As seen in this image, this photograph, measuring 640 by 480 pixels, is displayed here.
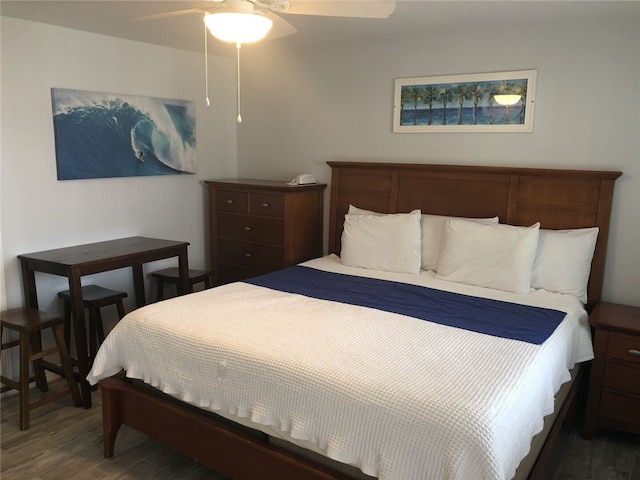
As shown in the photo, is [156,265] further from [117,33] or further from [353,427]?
[353,427]

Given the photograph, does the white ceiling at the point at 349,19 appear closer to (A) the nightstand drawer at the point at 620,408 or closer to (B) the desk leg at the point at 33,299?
(B) the desk leg at the point at 33,299

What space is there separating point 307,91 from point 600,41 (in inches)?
80.5

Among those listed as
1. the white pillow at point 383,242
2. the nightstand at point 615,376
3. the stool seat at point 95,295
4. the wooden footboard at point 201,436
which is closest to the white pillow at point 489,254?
the white pillow at point 383,242

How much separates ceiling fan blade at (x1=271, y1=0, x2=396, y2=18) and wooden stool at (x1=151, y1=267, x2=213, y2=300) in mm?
2207

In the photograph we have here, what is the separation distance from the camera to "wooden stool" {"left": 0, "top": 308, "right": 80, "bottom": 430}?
2744 mm

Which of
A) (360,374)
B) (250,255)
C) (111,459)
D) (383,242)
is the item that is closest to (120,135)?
(250,255)

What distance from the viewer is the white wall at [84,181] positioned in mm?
3020

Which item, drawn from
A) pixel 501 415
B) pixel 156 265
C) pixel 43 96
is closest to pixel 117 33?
pixel 43 96

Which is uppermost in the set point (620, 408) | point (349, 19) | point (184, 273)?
point (349, 19)

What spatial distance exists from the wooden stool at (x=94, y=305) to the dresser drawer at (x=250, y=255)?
1.02 m

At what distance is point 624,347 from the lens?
2.56 meters

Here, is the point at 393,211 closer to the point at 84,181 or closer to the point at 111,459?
the point at 84,181

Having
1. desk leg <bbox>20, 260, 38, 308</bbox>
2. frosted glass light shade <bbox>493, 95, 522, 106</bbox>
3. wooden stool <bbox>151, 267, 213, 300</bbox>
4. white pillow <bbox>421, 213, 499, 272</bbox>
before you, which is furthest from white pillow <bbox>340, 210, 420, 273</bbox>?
desk leg <bbox>20, 260, 38, 308</bbox>

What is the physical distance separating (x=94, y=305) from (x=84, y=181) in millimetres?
870
